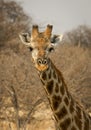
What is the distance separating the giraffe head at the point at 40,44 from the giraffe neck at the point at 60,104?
0.48ft

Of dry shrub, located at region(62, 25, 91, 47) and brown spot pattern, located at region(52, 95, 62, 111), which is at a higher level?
brown spot pattern, located at region(52, 95, 62, 111)

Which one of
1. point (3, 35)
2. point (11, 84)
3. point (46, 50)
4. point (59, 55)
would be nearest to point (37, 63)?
point (46, 50)

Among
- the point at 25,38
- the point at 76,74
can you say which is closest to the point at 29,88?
the point at 76,74

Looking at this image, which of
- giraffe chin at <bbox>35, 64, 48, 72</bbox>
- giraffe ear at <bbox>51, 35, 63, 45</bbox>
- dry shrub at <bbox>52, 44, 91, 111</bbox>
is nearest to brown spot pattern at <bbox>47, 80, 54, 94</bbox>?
giraffe chin at <bbox>35, 64, 48, 72</bbox>

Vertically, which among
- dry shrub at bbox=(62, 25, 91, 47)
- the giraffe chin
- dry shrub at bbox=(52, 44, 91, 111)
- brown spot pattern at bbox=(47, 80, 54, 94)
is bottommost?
dry shrub at bbox=(62, 25, 91, 47)

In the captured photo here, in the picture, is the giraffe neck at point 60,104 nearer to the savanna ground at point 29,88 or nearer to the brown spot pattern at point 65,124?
the brown spot pattern at point 65,124

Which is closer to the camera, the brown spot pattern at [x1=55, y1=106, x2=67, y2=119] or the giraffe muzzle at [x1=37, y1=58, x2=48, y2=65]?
the giraffe muzzle at [x1=37, y1=58, x2=48, y2=65]

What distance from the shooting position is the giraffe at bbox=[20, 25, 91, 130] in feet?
19.6

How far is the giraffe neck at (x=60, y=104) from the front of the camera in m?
6.05

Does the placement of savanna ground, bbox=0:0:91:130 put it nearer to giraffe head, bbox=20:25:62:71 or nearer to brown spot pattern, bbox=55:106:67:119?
giraffe head, bbox=20:25:62:71

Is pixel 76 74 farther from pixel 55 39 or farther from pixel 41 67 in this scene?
pixel 41 67

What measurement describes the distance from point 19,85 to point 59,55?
19.9ft

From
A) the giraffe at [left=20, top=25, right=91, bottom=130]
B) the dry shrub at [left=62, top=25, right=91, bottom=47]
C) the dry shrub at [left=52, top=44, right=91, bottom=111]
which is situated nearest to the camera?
the giraffe at [left=20, top=25, right=91, bottom=130]

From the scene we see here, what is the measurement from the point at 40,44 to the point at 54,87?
0.55 meters
